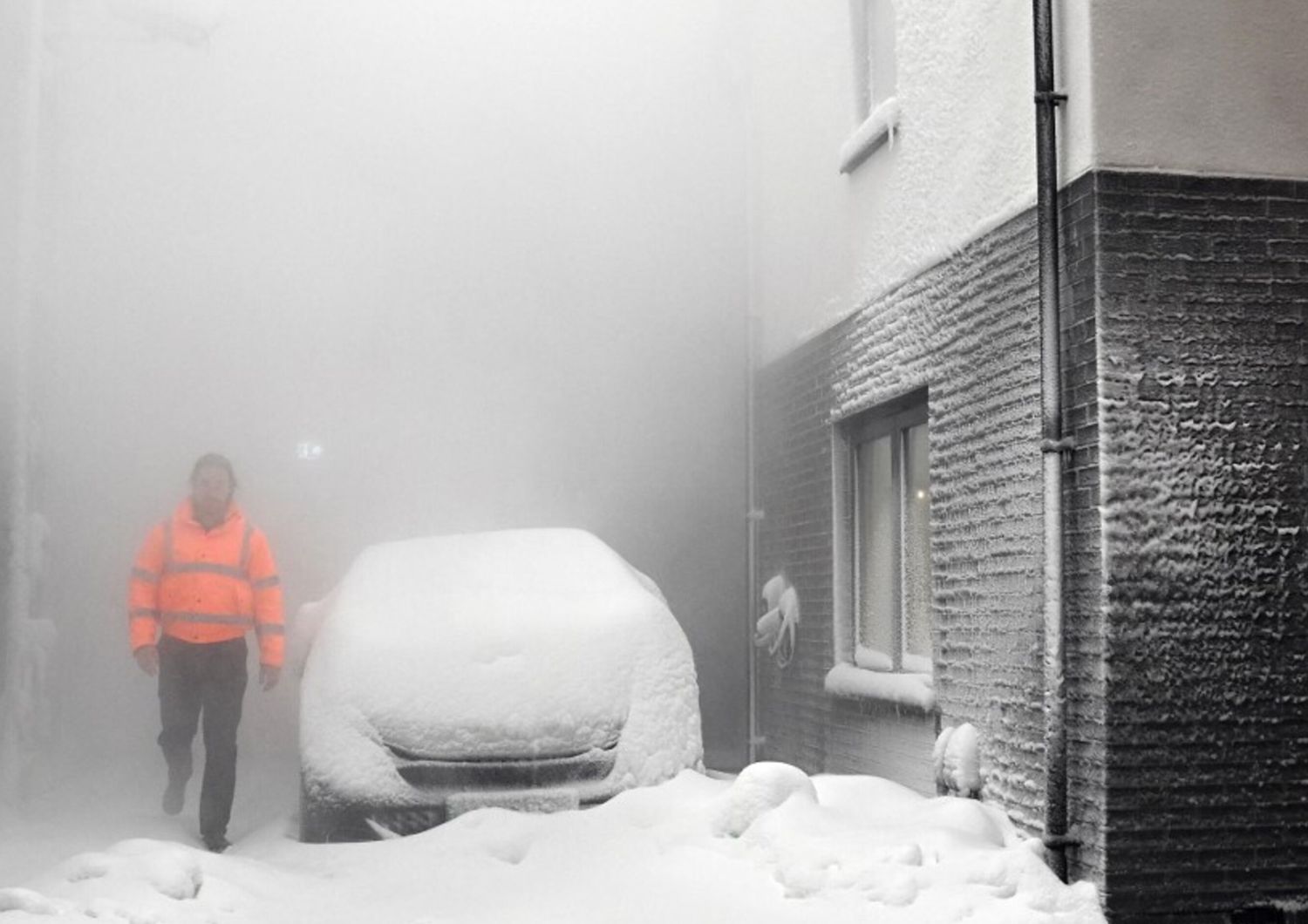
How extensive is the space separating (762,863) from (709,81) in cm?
807

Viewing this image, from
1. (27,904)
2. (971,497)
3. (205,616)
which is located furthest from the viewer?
(205,616)

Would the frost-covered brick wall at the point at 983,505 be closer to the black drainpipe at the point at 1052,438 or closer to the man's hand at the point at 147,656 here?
the black drainpipe at the point at 1052,438

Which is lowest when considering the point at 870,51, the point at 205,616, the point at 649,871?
the point at 649,871

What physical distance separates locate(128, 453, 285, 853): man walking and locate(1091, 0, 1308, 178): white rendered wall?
451 cm

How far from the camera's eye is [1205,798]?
18.2ft

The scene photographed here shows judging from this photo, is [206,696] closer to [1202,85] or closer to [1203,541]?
[1203,541]

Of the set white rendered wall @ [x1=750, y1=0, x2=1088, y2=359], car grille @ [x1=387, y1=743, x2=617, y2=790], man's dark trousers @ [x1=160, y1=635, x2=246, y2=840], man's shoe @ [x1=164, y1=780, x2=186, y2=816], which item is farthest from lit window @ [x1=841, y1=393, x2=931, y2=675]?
man's shoe @ [x1=164, y1=780, x2=186, y2=816]

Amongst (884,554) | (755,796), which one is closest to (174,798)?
(755,796)

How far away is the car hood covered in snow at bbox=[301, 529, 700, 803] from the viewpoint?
680cm

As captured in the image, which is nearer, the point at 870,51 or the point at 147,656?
the point at 147,656

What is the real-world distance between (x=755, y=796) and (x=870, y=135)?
358cm

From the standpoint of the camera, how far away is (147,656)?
8094mm

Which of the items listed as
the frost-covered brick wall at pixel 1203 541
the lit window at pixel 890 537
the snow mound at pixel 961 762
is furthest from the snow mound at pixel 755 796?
the lit window at pixel 890 537

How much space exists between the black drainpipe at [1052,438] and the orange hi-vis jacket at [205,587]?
154 inches
